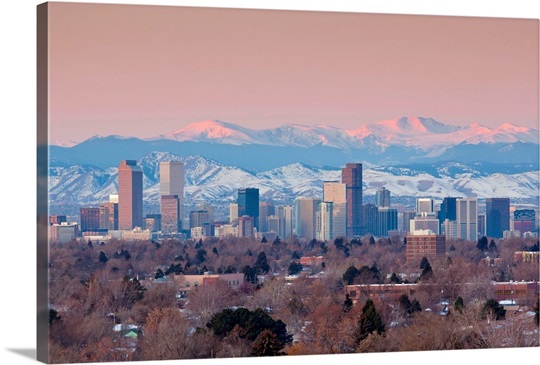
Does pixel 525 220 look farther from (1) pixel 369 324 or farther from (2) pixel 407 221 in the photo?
(1) pixel 369 324

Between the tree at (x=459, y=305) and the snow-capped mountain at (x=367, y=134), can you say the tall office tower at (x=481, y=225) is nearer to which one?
the snow-capped mountain at (x=367, y=134)

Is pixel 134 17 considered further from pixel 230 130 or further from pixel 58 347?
pixel 58 347

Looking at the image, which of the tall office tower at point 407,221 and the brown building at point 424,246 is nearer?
the brown building at point 424,246

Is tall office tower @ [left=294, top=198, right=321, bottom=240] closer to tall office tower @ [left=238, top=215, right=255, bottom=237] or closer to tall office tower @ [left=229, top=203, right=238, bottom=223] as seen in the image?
tall office tower @ [left=238, top=215, right=255, bottom=237]

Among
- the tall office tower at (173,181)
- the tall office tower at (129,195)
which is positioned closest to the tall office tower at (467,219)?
the tall office tower at (173,181)

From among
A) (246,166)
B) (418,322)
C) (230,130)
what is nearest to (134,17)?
(230,130)

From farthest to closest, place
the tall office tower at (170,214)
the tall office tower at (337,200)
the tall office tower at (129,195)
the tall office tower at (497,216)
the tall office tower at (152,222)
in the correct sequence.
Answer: the tall office tower at (497,216), the tall office tower at (337,200), the tall office tower at (170,214), the tall office tower at (152,222), the tall office tower at (129,195)
